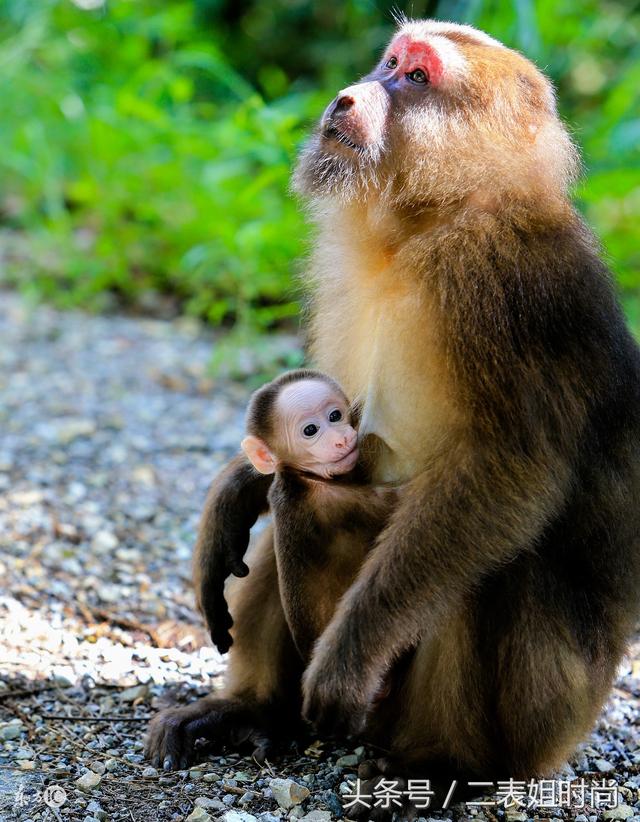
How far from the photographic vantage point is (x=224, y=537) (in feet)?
12.4

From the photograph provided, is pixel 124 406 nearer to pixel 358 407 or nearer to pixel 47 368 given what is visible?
pixel 47 368

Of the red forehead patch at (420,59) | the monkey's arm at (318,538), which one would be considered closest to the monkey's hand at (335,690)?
the monkey's arm at (318,538)

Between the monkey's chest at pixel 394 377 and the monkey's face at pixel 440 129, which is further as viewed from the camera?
the monkey's face at pixel 440 129

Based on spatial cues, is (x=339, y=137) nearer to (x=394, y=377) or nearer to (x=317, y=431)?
(x=394, y=377)

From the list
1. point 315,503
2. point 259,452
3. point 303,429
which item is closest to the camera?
point 315,503

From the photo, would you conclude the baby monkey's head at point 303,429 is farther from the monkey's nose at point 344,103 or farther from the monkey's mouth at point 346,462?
the monkey's nose at point 344,103

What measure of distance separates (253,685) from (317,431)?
0.95m

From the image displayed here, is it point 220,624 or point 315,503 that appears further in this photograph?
point 220,624

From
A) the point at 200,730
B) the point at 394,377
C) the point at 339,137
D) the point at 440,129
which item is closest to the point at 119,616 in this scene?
the point at 200,730

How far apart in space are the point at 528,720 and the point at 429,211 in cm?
147

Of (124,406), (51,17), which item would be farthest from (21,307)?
(51,17)

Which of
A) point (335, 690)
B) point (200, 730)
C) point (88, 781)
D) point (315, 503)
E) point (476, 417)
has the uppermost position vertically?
point (476, 417)

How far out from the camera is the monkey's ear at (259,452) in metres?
3.52

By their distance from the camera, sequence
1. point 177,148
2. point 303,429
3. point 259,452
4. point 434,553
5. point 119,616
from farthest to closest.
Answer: point 177,148, point 119,616, point 259,452, point 303,429, point 434,553
